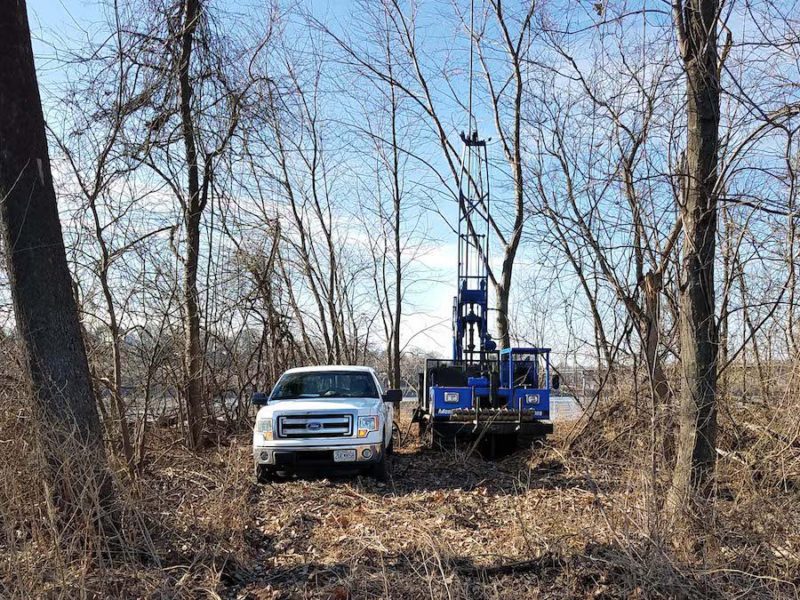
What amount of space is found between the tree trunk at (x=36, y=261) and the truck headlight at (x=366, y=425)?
4.11 metres

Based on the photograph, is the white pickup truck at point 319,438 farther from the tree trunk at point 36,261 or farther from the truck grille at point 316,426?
the tree trunk at point 36,261

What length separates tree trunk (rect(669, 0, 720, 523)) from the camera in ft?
18.6

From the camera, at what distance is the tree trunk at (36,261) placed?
587cm

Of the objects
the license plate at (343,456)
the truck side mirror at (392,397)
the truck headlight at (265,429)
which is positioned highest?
the truck side mirror at (392,397)

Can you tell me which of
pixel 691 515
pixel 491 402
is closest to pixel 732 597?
pixel 691 515

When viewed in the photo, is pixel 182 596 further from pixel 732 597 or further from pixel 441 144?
pixel 441 144

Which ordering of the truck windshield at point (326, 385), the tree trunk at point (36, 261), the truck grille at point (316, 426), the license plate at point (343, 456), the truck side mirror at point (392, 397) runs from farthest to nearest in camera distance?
the truck windshield at point (326, 385) < the truck side mirror at point (392, 397) < the truck grille at point (316, 426) < the license plate at point (343, 456) < the tree trunk at point (36, 261)

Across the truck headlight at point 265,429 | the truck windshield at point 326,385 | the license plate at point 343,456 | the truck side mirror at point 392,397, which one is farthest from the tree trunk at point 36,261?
the truck side mirror at point 392,397

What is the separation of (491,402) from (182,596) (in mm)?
8379

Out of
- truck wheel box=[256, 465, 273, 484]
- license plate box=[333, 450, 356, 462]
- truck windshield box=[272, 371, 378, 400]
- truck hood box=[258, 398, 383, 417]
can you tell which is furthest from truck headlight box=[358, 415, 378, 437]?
truck wheel box=[256, 465, 273, 484]

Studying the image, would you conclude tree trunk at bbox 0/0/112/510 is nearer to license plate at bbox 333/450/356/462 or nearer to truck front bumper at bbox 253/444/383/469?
truck front bumper at bbox 253/444/383/469

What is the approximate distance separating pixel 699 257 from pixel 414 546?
12.0ft

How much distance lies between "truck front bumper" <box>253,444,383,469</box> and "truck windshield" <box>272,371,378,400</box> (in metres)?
1.32

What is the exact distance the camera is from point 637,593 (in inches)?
176
